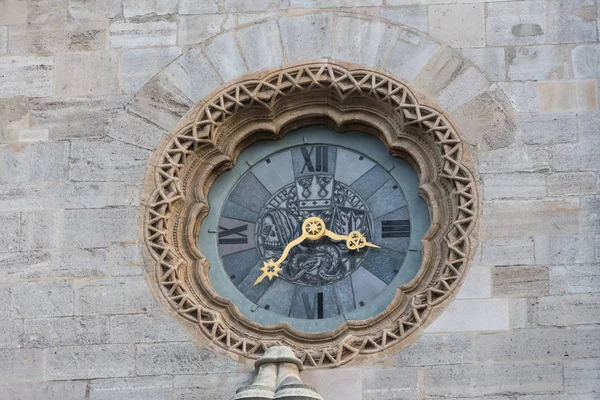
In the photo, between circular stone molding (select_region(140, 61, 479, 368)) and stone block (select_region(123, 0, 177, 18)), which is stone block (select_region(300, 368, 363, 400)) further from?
stone block (select_region(123, 0, 177, 18))

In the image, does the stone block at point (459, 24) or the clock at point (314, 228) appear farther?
the stone block at point (459, 24)

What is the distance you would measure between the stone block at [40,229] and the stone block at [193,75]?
169 cm

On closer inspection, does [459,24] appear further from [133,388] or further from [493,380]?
[133,388]

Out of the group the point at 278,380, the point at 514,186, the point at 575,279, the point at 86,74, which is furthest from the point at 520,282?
the point at 86,74

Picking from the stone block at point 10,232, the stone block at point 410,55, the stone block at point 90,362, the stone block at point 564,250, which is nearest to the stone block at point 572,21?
the stone block at point 410,55

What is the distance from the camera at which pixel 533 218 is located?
641 inches

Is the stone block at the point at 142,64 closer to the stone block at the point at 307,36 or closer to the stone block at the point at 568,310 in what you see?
the stone block at the point at 307,36

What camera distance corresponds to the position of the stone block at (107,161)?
16906 millimetres

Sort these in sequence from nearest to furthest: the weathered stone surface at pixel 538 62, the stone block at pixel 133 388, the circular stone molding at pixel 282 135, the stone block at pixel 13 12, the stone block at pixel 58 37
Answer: the stone block at pixel 133 388, the circular stone molding at pixel 282 135, the weathered stone surface at pixel 538 62, the stone block at pixel 58 37, the stone block at pixel 13 12

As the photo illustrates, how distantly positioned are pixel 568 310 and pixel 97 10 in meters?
5.42

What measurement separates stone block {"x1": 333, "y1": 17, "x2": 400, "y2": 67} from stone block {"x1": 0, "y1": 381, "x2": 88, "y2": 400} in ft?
12.9

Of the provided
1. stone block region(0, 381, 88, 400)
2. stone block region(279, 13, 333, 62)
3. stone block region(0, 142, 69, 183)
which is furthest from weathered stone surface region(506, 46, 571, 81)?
stone block region(0, 381, 88, 400)

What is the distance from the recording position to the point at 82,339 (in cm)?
1628

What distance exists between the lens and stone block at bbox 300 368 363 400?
1580 cm
